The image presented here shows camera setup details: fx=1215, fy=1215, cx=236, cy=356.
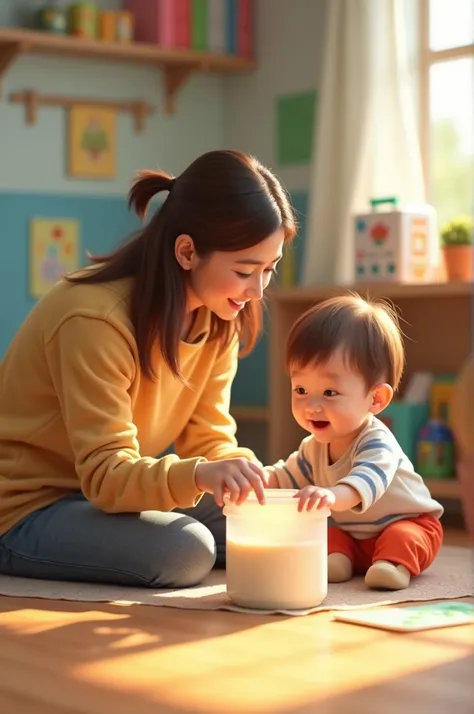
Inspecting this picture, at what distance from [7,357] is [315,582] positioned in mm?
695

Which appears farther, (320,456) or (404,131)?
(404,131)

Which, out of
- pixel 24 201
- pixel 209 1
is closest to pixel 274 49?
pixel 209 1

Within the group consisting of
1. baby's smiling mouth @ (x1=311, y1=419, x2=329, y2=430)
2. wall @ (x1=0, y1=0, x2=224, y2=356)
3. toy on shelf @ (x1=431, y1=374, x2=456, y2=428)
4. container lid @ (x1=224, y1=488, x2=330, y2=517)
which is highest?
wall @ (x1=0, y1=0, x2=224, y2=356)

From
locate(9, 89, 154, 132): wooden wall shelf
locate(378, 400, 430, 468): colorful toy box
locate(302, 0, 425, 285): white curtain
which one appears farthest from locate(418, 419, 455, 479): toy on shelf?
locate(9, 89, 154, 132): wooden wall shelf

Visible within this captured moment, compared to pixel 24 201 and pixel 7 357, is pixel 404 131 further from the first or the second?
pixel 7 357

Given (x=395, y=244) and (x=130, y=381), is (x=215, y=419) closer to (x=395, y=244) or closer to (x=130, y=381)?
(x=130, y=381)

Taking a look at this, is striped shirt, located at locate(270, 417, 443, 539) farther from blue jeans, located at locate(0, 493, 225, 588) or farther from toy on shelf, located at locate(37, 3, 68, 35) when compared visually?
toy on shelf, located at locate(37, 3, 68, 35)

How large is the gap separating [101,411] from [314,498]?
392 millimetres

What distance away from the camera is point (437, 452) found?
3.22m

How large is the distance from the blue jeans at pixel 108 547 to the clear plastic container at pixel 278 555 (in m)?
0.19

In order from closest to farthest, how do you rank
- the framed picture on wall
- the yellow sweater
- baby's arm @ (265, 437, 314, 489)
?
the yellow sweater < baby's arm @ (265, 437, 314, 489) < the framed picture on wall

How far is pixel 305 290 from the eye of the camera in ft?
11.4

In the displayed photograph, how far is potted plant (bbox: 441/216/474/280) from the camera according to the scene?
10.8 feet

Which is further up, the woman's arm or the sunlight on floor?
the woman's arm
